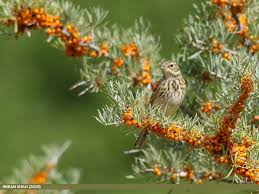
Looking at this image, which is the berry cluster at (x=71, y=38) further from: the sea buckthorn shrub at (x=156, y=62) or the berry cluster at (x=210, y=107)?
the berry cluster at (x=210, y=107)

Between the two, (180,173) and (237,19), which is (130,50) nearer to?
(237,19)

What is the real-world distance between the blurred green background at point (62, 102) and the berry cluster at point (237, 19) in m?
3.95

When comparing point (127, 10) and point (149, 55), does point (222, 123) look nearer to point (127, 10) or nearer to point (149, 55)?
point (149, 55)

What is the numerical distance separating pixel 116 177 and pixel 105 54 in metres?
4.25

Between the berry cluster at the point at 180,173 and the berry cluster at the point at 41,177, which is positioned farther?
the berry cluster at the point at 180,173

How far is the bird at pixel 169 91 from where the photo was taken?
11.3 feet

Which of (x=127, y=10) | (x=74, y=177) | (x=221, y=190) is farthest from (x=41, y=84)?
(x=74, y=177)

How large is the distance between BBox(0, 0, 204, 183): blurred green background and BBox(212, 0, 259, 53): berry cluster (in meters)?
3.95

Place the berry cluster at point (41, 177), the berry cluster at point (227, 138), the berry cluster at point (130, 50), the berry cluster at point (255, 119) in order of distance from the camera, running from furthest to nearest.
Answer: the berry cluster at point (130, 50)
the berry cluster at point (255, 119)
the berry cluster at point (227, 138)
the berry cluster at point (41, 177)

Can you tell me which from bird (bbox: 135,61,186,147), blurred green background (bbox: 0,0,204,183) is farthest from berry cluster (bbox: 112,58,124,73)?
blurred green background (bbox: 0,0,204,183)

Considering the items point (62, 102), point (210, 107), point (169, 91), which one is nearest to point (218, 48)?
point (210, 107)

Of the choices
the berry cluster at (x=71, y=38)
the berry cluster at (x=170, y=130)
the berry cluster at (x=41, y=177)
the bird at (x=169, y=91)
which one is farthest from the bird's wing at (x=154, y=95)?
the berry cluster at (x=41, y=177)

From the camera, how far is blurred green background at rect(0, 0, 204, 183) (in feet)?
25.1

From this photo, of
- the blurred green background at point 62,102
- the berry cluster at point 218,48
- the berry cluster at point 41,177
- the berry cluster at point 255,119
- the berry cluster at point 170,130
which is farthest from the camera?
the blurred green background at point 62,102
